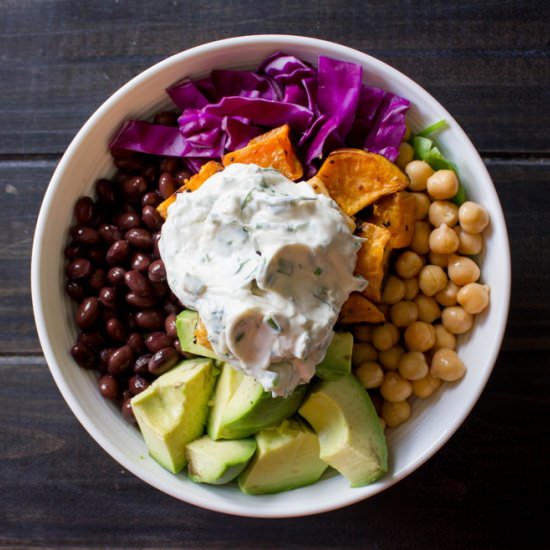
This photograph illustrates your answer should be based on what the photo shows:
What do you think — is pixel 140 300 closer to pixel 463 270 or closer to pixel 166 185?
pixel 166 185

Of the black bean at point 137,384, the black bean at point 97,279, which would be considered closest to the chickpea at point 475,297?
the black bean at point 137,384

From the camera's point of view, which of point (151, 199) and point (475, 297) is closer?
point (475, 297)

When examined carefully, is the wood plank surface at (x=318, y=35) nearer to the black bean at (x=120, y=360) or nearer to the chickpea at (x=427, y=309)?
the chickpea at (x=427, y=309)

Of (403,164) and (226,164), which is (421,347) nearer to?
(403,164)

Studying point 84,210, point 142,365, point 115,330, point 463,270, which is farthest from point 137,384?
point 463,270

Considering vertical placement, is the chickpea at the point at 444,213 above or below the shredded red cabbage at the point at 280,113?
below

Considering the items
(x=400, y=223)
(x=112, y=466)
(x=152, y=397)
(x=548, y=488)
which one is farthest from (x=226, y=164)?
(x=548, y=488)

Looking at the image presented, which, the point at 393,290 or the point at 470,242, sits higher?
the point at 470,242
